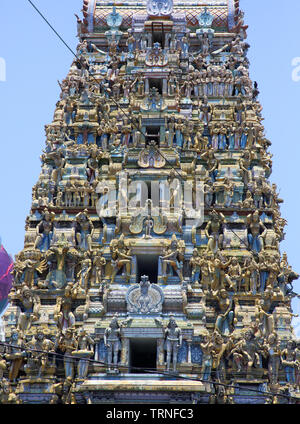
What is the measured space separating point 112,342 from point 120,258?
14.8 ft

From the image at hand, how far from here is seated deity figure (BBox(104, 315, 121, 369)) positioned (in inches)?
1517

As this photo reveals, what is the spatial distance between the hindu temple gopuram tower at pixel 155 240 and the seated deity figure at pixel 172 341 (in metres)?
0.05

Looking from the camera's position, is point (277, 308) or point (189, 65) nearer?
point (277, 308)

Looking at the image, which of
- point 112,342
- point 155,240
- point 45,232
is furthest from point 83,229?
point 112,342

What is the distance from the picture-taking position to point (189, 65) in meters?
52.1

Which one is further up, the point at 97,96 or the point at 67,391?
the point at 97,96

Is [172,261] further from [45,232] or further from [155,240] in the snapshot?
[45,232]

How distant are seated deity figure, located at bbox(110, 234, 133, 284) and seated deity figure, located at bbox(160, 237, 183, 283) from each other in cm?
157

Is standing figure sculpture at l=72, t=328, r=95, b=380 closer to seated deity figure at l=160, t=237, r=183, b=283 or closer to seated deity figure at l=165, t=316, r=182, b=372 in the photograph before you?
seated deity figure at l=165, t=316, r=182, b=372

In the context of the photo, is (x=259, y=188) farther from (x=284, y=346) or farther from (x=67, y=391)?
(x=67, y=391)

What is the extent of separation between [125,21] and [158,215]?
17441 mm

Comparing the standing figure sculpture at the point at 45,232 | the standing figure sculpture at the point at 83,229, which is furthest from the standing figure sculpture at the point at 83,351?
the standing figure sculpture at the point at 45,232
